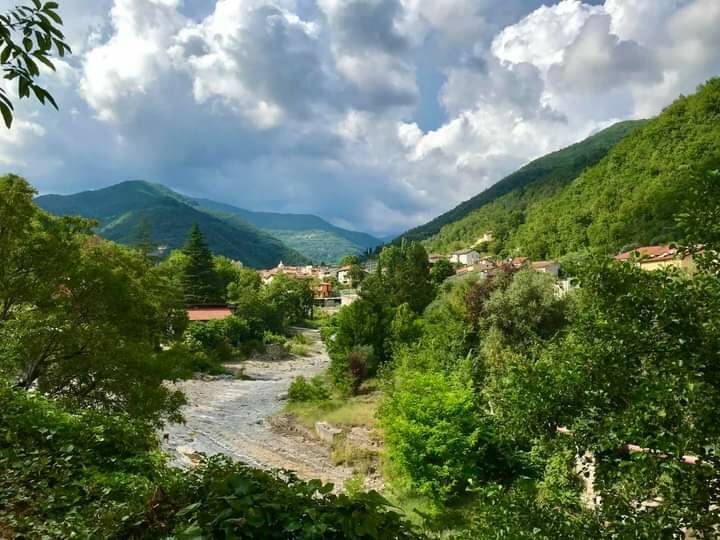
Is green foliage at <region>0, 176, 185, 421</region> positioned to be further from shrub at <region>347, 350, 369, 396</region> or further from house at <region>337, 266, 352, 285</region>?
house at <region>337, 266, 352, 285</region>

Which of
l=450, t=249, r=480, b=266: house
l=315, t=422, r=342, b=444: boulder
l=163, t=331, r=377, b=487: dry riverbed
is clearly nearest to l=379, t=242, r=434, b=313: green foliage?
l=163, t=331, r=377, b=487: dry riverbed

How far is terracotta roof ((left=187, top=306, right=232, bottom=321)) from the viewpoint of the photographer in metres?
44.2

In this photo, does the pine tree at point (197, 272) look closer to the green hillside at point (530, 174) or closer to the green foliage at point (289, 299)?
the green foliage at point (289, 299)

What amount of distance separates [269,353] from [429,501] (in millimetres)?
33453

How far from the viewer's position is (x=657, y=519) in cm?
396

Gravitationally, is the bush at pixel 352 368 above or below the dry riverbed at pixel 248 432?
above

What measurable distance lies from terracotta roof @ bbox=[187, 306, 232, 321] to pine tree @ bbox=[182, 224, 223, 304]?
2.61 metres

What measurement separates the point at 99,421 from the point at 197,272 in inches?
1850

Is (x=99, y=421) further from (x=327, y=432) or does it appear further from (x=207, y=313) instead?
(x=207, y=313)

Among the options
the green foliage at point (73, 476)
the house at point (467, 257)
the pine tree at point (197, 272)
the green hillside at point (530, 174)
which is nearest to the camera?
the green foliage at point (73, 476)

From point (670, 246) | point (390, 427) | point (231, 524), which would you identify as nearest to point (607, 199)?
point (390, 427)

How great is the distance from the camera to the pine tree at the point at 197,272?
50.9 metres

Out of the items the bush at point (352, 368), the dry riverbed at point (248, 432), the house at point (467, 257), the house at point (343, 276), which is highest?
the house at point (467, 257)

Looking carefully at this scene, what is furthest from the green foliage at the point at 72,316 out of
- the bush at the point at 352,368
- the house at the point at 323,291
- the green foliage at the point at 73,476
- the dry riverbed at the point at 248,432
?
the house at the point at 323,291
